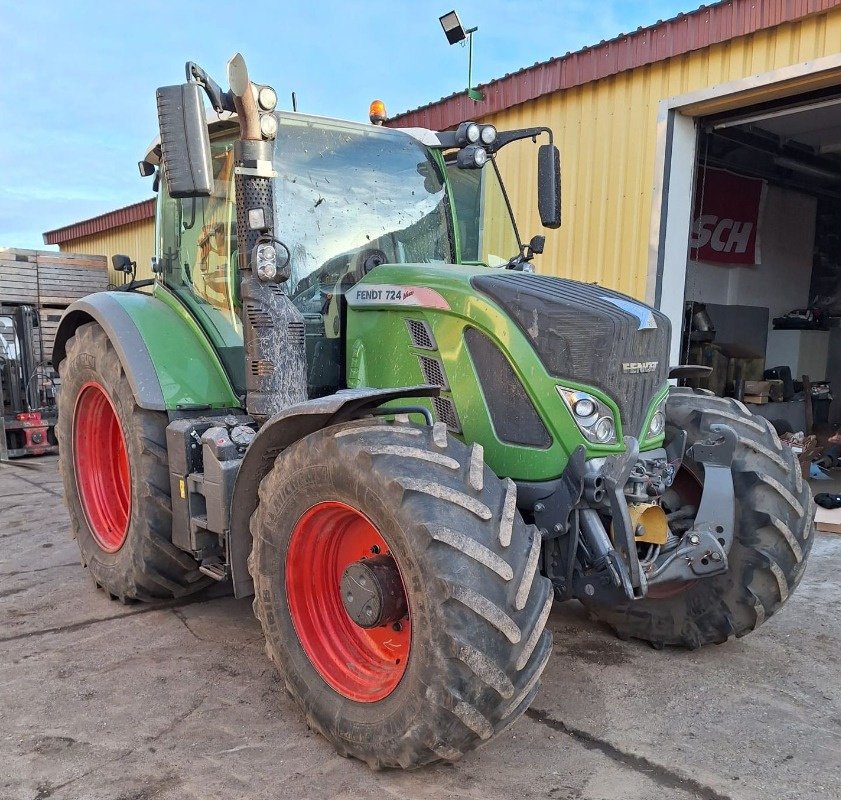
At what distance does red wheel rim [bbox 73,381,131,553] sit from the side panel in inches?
25.5

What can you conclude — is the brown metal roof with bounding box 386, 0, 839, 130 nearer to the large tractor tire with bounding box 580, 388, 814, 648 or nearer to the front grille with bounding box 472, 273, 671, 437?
the large tractor tire with bounding box 580, 388, 814, 648

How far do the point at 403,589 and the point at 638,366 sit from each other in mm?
1187

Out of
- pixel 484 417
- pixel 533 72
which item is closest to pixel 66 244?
pixel 533 72

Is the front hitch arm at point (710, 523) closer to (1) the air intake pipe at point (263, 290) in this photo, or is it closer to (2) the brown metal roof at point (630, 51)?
(1) the air intake pipe at point (263, 290)

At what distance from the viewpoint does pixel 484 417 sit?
2.69 meters

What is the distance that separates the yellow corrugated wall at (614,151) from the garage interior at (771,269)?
171 centimetres

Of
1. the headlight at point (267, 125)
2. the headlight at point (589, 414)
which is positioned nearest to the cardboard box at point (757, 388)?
the headlight at point (589, 414)

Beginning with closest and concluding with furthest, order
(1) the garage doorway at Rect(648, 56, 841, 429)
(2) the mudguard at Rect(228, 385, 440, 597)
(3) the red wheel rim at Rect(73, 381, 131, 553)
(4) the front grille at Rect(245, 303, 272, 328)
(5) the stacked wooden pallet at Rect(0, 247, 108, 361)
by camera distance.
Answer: (2) the mudguard at Rect(228, 385, 440, 597) < (4) the front grille at Rect(245, 303, 272, 328) < (3) the red wheel rim at Rect(73, 381, 131, 553) < (1) the garage doorway at Rect(648, 56, 841, 429) < (5) the stacked wooden pallet at Rect(0, 247, 108, 361)

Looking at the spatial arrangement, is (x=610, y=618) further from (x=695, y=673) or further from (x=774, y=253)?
(x=774, y=253)

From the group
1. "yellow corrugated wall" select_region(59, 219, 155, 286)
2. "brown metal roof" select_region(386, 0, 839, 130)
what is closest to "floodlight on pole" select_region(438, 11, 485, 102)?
"brown metal roof" select_region(386, 0, 839, 130)

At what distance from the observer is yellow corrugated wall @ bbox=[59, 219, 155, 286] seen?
13.8 metres

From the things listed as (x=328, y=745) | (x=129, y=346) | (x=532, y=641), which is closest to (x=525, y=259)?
(x=129, y=346)

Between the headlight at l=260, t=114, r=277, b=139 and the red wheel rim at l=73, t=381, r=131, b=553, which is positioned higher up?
the headlight at l=260, t=114, r=277, b=139

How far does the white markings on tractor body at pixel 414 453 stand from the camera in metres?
2.21
